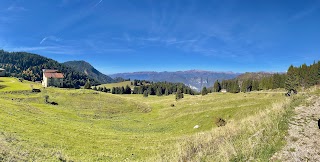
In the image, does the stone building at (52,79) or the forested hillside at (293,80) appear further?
the stone building at (52,79)

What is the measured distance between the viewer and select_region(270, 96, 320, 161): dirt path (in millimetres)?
11719

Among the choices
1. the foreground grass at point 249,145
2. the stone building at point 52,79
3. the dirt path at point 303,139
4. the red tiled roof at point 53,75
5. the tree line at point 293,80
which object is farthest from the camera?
the red tiled roof at point 53,75

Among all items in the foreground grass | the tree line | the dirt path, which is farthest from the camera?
the tree line

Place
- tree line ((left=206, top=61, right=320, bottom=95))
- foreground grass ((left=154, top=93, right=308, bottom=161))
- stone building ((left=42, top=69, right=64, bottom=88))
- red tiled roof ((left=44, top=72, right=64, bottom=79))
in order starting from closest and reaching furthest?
foreground grass ((left=154, top=93, right=308, bottom=161)) → tree line ((left=206, top=61, right=320, bottom=95)) → stone building ((left=42, top=69, right=64, bottom=88)) → red tiled roof ((left=44, top=72, right=64, bottom=79))

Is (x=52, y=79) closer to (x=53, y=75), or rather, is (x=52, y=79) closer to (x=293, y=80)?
(x=53, y=75)

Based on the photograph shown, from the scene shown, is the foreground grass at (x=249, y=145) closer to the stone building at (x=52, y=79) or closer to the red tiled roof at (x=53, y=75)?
the stone building at (x=52, y=79)

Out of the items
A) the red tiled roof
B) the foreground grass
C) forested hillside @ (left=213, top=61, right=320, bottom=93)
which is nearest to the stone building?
the red tiled roof

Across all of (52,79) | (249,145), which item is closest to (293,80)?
(249,145)

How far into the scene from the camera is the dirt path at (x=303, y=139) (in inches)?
461

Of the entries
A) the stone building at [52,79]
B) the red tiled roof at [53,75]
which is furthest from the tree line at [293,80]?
the red tiled roof at [53,75]

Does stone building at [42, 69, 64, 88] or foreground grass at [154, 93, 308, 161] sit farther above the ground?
stone building at [42, 69, 64, 88]

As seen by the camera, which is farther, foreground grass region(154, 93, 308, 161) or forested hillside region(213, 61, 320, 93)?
forested hillside region(213, 61, 320, 93)

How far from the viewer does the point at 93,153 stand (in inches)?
937

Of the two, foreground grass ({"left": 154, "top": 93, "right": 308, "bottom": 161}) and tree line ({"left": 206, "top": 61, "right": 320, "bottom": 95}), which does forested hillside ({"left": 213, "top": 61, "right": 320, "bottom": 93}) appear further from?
foreground grass ({"left": 154, "top": 93, "right": 308, "bottom": 161})
